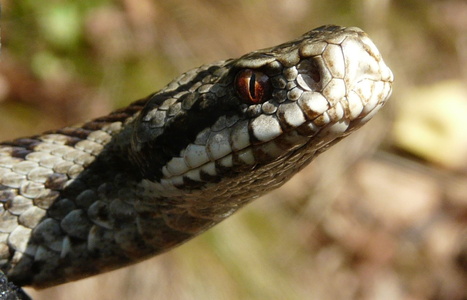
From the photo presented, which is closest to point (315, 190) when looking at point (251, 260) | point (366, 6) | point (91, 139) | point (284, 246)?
point (284, 246)

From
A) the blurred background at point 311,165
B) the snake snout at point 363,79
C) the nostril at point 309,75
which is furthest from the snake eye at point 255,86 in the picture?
the blurred background at point 311,165

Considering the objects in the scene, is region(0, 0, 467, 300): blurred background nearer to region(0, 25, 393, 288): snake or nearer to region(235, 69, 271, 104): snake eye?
region(0, 25, 393, 288): snake

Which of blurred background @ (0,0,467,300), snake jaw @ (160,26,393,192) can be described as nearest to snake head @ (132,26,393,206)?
snake jaw @ (160,26,393,192)

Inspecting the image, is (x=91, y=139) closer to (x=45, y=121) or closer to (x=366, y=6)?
(x=45, y=121)

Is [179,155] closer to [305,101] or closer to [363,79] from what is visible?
[305,101]

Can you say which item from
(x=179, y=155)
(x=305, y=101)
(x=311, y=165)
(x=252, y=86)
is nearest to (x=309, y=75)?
(x=305, y=101)

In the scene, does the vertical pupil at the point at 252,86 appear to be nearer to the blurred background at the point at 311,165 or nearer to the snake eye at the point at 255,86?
the snake eye at the point at 255,86
